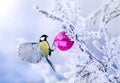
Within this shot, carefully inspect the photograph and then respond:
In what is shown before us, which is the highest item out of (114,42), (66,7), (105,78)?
(66,7)

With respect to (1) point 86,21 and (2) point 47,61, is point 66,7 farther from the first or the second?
(2) point 47,61

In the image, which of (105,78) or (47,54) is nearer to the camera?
(105,78)

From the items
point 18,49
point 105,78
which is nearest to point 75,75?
point 105,78

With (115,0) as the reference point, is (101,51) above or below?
below
